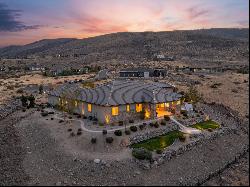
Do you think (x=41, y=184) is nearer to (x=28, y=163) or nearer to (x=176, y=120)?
(x=28, y=163)

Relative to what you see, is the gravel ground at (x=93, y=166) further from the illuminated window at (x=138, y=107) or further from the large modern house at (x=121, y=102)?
the illuminated window at (x=138, y=107)

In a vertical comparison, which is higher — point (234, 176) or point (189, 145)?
point (189, 145)

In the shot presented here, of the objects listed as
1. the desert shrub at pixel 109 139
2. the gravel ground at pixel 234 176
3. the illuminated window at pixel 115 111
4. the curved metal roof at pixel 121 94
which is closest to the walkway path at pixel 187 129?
the curved metal roof at pixel 121 94

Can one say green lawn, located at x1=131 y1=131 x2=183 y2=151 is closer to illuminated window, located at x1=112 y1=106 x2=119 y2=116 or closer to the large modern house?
the large modern house

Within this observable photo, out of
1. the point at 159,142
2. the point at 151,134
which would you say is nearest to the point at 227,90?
the point at 151,134

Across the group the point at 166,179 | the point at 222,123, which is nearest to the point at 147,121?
the point at 222,123

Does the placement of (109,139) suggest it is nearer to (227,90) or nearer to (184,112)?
(184,112)

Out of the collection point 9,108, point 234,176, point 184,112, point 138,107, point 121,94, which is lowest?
point 234,176
